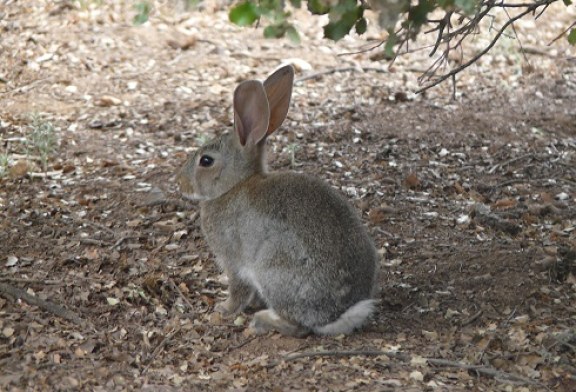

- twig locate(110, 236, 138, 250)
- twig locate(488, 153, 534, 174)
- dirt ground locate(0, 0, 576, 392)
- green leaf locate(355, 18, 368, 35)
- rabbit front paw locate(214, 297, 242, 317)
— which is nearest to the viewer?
green leaf locate(355, 18, 368, 35)

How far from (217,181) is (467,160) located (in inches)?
122

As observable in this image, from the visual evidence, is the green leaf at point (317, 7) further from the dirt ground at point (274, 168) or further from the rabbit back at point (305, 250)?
the rabbit back at point (305, 250)

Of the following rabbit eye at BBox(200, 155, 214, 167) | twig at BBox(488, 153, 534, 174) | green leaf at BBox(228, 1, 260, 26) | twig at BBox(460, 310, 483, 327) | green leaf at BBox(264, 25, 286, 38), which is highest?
green leaf at BBox(228, 1, 260, 26)

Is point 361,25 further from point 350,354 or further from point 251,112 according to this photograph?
point 350,354

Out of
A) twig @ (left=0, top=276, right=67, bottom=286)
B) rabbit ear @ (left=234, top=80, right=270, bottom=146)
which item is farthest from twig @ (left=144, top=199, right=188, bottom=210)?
rabbit ear @ (left=234, top=80, right=270, bottom=146)

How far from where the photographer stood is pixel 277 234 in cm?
593

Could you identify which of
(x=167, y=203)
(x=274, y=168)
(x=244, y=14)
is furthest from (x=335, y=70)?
(x=244, y=14)

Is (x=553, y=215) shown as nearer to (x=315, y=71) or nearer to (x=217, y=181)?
(x=217, y=181)

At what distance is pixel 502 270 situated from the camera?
259 inches

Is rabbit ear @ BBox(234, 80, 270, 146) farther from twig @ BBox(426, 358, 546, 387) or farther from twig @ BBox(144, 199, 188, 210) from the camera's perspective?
twig @ BBox(426, 358, 546, 387)

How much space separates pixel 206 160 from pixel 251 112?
0.53 meters

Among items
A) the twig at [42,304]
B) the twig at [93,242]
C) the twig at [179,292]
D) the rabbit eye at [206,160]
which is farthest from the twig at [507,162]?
the twig at [42,304]

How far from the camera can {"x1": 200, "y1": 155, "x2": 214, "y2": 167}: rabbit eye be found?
6434mm

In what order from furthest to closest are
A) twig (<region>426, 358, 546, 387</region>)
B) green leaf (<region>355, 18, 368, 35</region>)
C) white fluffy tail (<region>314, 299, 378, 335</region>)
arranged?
1. white fluffy tail (<region>314, 299, 378, 335</region>)
2. twig (<region>426, 358, 546, 387</region>)
3. green leaf (<region>355, 18, 368, 35</region>)
